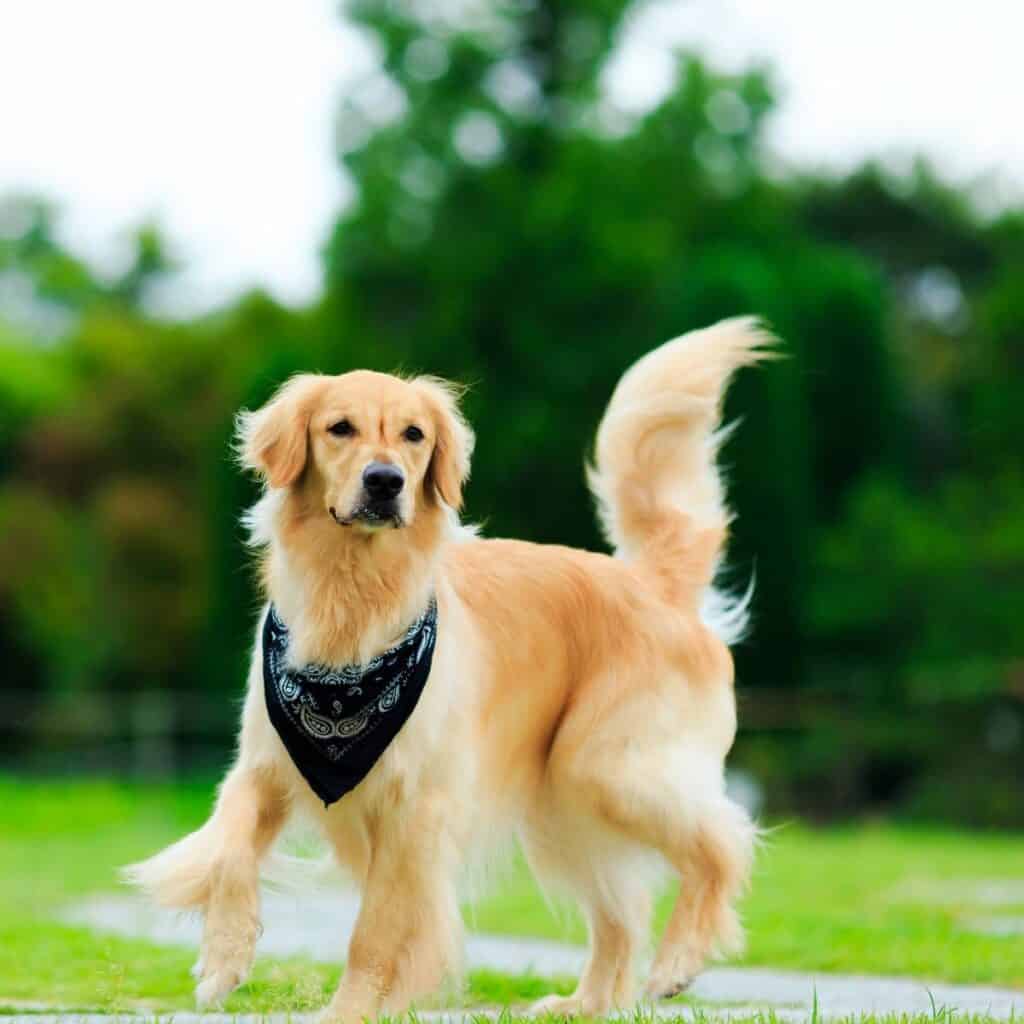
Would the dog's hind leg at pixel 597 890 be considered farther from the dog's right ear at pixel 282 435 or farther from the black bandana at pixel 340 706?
the dog's right ear at pixel 282 435

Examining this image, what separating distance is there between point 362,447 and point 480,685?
1.02 m

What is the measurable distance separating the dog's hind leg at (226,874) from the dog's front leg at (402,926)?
1.10 ft

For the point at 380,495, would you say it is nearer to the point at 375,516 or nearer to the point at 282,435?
the point at 375,516

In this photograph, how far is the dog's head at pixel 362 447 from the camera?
18.5 feet

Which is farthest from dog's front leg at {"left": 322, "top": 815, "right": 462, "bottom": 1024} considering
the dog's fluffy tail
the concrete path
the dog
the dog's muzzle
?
the dog's fluffy tail

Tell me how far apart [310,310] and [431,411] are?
30.4 metres

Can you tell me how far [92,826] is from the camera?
2262 centimetres

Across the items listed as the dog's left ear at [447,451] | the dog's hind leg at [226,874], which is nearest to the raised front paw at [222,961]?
the dog's hind leg at [226,874]

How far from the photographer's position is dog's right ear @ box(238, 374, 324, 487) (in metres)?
5.79

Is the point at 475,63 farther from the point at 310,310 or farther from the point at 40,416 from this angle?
the point at 40,416

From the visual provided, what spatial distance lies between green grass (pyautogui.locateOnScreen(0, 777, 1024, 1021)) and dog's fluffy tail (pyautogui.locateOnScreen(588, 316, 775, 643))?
4.16ft

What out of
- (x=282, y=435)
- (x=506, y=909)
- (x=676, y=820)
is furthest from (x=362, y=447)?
(x=506, y=909)

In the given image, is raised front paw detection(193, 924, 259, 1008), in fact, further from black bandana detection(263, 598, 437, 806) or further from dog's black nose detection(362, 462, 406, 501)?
dog's black nose detection(362, 462, 406, 501)

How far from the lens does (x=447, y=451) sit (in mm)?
5980
